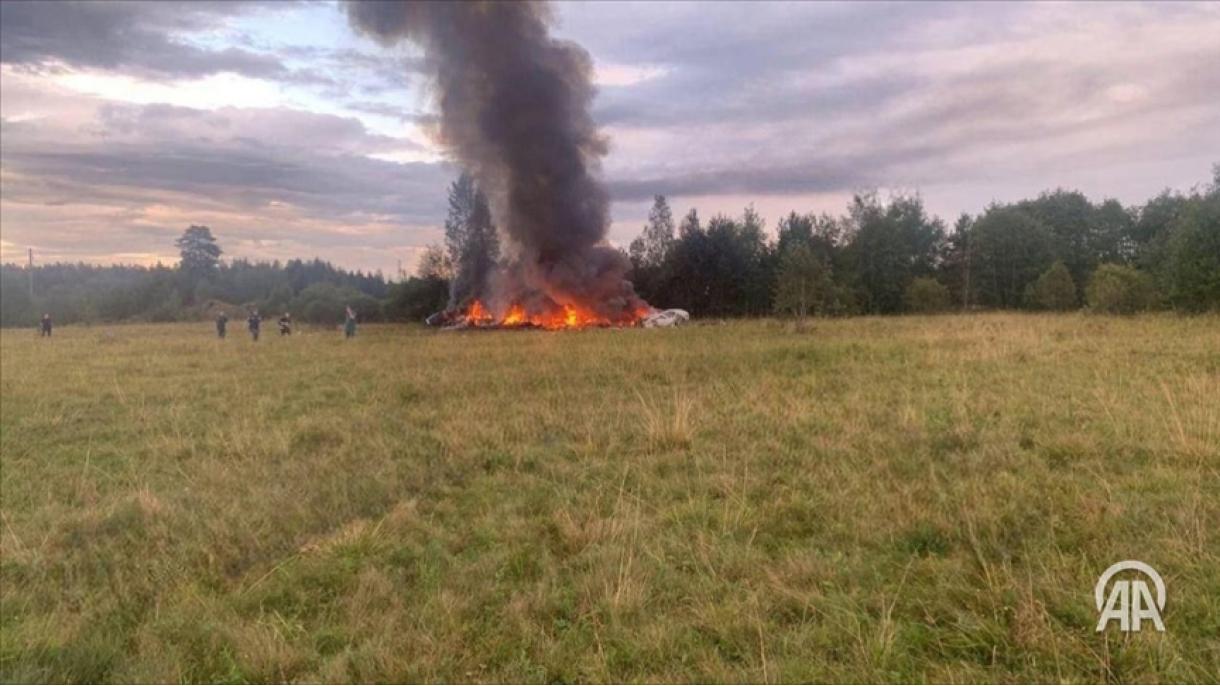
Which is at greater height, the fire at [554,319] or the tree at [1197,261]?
the tree at [1197,261]

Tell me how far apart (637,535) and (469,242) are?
204 feet

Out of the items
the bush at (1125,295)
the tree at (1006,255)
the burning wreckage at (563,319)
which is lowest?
the burning wreckage at (563,319)

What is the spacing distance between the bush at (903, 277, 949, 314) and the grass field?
43.0 m

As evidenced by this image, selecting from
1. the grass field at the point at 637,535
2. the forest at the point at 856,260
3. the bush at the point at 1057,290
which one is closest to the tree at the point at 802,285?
the forest at the point at 856,260

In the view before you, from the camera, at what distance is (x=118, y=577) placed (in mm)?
5789

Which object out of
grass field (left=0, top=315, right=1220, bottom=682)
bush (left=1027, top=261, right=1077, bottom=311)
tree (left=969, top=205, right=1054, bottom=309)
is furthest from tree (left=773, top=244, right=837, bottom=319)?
tree (left=969, top=205, right=1054, bottom=309)

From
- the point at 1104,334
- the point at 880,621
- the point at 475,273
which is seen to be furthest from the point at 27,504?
the point at 475,273

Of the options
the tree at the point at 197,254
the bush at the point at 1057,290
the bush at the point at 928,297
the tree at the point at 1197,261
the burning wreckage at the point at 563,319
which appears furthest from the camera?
the tree at the point at 197,254

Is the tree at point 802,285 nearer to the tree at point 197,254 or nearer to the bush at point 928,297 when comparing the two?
the bush at point 928,297

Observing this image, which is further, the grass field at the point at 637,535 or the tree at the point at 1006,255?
the tree at the point at 1006,255

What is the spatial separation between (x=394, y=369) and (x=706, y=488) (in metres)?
14.0

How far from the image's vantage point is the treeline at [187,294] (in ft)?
218

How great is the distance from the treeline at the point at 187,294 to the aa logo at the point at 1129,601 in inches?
1840

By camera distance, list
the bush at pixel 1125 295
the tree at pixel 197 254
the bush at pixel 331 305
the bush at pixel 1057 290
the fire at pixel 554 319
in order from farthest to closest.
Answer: the tree at pixel 197 254
the bush at pixel 331 305
the fire at pixel 554 319
the bush at pixel 1057 290
the bush at pixel 1125 295
